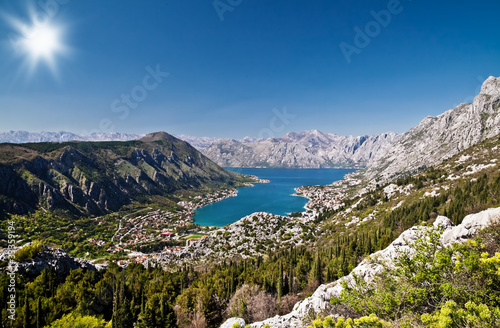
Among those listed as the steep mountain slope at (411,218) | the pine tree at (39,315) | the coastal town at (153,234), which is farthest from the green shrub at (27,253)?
the steep mountain slope at (411,218)

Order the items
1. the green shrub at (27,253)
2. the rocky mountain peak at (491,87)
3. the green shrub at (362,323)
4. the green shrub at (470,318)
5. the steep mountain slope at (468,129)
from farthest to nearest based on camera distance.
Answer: the rocky mountain peak at (491,87) → the steep mountain slope at (468,129) → the green shrub at (27,253) → the green shrub at (362,323) → the green shrub at (470,318)

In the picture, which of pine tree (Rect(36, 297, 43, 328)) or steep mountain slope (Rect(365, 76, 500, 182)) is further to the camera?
steep mountain slope (Rect(365, 76, 500, 182))

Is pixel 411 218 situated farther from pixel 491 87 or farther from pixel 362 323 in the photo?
pixel 491 87

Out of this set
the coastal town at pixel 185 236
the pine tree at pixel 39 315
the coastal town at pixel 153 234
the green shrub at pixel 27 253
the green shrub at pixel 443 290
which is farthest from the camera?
the coastal town at pixel 153 234

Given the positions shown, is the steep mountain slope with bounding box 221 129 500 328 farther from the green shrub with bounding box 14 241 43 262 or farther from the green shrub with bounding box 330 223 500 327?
the green shrub with bounding box 14 241 43 262

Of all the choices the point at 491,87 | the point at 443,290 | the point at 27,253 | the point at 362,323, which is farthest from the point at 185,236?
the point at 491,87

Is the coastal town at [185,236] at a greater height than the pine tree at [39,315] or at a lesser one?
lesser

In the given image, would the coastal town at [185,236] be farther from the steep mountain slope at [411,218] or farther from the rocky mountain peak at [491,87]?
the rocky mountain peak at [491,87]

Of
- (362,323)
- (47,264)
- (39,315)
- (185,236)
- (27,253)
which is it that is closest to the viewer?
(362,323)

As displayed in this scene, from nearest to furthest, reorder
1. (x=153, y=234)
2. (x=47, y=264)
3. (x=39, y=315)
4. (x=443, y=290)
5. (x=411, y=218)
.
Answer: (x=443, y=290) < (x=39, y=315) < (x=47, y=264) < (x=411, y=218) < (x=153, y=234)

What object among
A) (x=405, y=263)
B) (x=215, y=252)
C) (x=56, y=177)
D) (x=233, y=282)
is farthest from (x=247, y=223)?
(x=56, y=177)

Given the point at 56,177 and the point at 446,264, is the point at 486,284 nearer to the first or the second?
the point at 446,264

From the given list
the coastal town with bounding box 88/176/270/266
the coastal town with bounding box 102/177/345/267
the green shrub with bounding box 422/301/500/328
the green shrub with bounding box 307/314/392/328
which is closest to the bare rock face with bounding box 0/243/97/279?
the coastal town with bounding box 102/177/345/267
